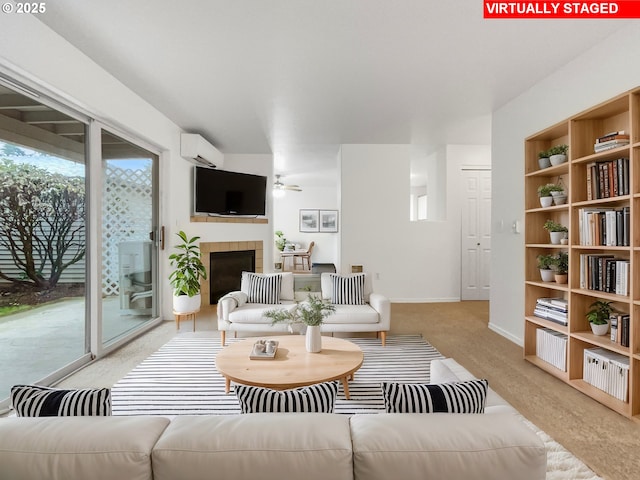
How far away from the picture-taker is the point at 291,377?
2.12 meters

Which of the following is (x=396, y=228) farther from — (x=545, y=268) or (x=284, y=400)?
(x=284, y=400)

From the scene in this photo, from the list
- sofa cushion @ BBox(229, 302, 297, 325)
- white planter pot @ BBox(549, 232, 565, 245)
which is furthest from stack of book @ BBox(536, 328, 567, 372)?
sofa cushion @ BBox(229, 302, 297, 325)

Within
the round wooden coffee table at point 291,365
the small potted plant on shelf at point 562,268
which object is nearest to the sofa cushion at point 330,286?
the round wooden coffee table at point 291,365

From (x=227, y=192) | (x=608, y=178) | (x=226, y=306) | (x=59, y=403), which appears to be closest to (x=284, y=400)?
(x=59, y=403)

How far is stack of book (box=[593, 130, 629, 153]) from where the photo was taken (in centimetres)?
225

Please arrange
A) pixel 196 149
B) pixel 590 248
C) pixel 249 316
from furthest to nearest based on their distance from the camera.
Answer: pixel 196 149
pixel 249 316
pixel 590 248

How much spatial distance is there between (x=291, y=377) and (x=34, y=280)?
6.77 ft


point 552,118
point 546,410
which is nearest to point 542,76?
point 552,118

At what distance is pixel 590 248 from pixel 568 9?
1657 mm

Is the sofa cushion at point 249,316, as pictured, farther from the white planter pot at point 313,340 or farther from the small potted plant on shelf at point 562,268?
the small potted plant on shelf at point 562,268

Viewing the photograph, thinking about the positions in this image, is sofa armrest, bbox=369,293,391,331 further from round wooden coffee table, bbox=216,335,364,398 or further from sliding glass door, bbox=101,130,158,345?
sliding glass door, bbox=101,130,158,345

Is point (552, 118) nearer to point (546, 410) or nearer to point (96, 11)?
point (546, 410)

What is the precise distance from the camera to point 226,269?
5.77 metres

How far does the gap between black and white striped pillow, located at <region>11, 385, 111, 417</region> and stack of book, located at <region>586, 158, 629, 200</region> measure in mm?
3110
